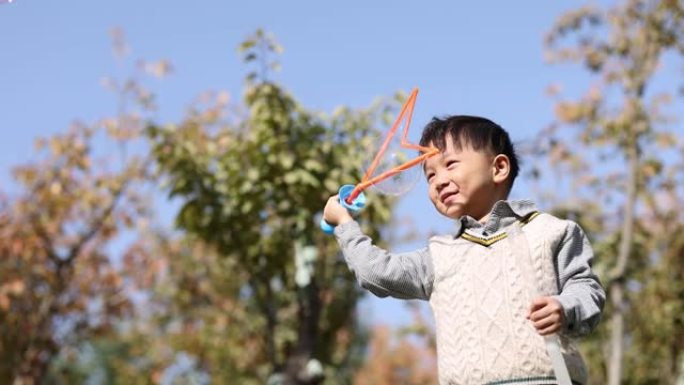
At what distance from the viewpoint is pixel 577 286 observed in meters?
2.73

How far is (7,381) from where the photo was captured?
51.8ft

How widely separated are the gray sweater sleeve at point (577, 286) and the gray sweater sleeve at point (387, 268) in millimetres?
399

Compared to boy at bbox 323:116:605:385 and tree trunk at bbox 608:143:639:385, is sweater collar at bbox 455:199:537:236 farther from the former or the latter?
tree trunk at bbox 608:143:639:385

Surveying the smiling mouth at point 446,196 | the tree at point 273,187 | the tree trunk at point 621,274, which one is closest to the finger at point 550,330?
the smiling mouth at point 446,196

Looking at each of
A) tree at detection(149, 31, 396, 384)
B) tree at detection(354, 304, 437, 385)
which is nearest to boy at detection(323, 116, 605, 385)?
tree at detection(149, 31, 396, 384)

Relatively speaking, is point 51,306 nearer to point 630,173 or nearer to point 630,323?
point 630,173

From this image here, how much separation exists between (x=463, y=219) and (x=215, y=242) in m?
5.99

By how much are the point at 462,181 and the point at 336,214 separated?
1.35 feet

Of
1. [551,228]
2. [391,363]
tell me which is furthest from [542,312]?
[391,363]

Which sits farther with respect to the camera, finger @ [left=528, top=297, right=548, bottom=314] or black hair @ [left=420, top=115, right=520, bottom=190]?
black hair @ [left=420, top=115, right=520, bottom=190]

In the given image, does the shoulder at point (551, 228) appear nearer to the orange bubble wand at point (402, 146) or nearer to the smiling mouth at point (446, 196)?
the smiling mouth at point (446, 196)

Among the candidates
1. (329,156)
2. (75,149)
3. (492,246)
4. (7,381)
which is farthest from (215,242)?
(7,381)

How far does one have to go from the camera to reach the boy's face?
9.62 ft

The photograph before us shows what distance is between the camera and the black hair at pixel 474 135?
2.98 meters
